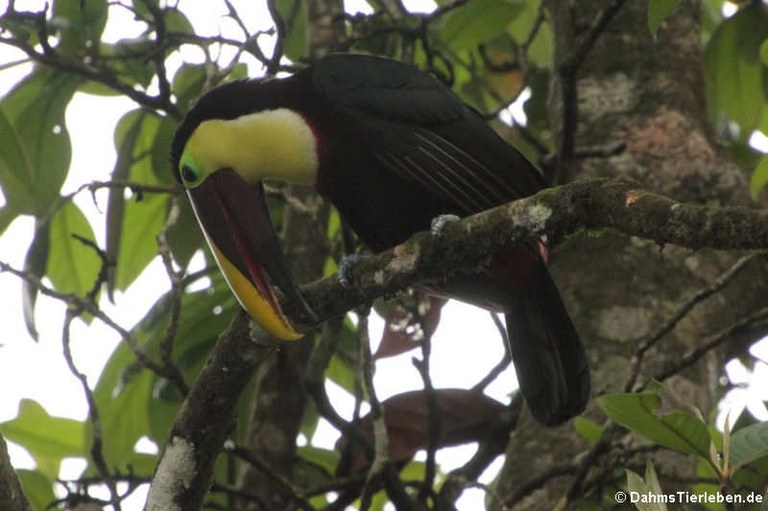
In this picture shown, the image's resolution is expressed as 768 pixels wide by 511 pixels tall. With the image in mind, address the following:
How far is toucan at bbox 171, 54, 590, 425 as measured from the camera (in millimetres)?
3115

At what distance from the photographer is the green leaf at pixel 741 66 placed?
13.1ft

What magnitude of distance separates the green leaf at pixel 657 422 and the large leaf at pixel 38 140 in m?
1.85

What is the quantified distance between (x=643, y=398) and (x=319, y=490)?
4.47 feet

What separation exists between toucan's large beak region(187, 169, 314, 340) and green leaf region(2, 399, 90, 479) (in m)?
1.38

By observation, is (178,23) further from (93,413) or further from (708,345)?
(708,345)

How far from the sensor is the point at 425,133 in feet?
10.9

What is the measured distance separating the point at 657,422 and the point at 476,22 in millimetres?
1918

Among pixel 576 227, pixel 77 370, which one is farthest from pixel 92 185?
pixel 576 227

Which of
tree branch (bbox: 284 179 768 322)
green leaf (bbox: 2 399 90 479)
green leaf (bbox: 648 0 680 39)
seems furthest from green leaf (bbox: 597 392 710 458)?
green leaf (bbox: 2 399 90 479)

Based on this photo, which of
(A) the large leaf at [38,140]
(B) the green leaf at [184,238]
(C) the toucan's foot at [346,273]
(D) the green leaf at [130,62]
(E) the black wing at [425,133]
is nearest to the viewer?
(C) the toucan's foot at [346,273]

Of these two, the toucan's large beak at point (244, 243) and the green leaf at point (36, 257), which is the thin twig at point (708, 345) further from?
the green leaf at point (36, 257)

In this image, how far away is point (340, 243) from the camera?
12.2 feet

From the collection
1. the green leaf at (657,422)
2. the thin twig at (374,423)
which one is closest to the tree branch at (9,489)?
the thin twig at (374,423)

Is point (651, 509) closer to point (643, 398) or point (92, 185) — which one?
point (643, 398)
